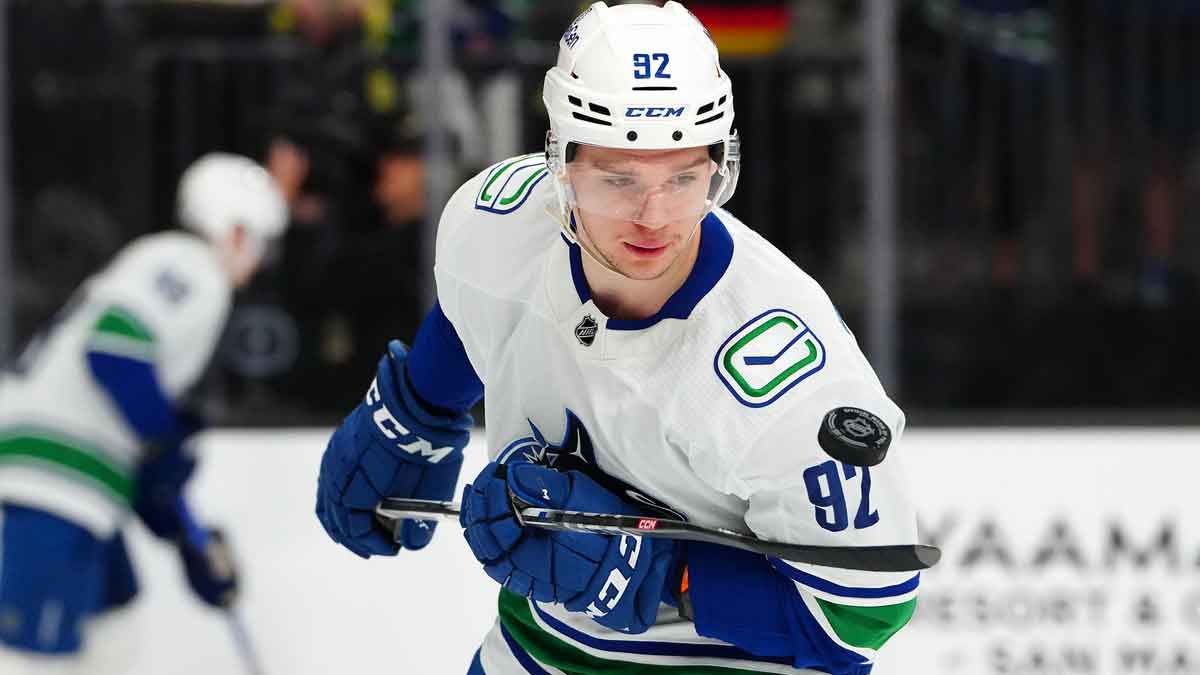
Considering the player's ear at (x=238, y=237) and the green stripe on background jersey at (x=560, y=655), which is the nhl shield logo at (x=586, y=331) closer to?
the green stripe on background jersey at (x=560, y=655)

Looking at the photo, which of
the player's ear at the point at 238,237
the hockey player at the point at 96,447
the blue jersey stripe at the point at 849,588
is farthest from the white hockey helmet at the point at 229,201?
the blue jersey stripe at the point at 849,588

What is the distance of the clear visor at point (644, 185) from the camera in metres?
1.93

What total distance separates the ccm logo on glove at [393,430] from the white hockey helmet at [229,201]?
1972 mm

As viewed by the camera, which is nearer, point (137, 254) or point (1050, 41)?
point (137, 254)

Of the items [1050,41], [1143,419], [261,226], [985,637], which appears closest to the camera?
[985,637]

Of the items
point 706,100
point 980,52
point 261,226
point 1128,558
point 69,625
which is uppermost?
point 706,100

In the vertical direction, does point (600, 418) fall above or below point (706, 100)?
below

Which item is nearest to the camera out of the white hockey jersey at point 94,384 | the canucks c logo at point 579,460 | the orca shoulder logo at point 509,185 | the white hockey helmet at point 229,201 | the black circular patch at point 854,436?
the black circular patch at point 854,436

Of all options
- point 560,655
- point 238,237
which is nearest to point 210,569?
point 238,237

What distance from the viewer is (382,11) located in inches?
181

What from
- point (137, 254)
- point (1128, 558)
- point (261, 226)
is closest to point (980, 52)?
point (1128, 558)

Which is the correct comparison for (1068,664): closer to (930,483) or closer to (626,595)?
(930,483)

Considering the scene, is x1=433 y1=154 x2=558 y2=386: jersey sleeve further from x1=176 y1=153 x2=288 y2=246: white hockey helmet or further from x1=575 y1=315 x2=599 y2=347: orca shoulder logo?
x1=176 y1=153 x2=288 y2=246: white hockey helmet

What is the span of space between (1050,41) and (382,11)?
5.32ft
